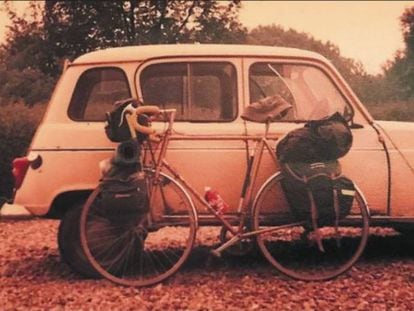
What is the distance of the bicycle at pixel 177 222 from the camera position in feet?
19.9

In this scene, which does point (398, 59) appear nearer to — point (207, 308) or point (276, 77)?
point (276, 77)

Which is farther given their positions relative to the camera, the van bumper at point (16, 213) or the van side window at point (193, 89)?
the van side window at point (193, 89)

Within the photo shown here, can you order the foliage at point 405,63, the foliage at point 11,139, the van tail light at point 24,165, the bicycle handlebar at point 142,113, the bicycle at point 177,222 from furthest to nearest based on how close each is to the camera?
the foliage at point 405,63, the foliage at point 11,139, the van tail light at point 24,165, the bicycle at point 177,222, the bicycle handlebar at point 142,113

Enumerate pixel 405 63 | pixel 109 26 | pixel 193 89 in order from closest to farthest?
pixel 193 89 < pixel 405 63 < pixel 109 26

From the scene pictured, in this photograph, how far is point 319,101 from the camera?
643 cm

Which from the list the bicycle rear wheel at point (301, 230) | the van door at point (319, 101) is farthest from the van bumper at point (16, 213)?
the van door at point (319, 101)

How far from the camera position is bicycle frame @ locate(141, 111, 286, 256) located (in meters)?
6.22

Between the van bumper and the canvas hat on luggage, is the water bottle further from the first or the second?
the van bumper

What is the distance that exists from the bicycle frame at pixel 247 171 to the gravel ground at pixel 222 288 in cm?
42

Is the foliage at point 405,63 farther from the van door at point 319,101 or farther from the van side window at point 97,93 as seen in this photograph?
the van side window at point 97,93

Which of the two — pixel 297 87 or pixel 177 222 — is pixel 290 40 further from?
pixel 177 222

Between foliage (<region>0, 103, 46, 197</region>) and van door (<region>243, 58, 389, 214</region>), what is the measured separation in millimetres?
7399

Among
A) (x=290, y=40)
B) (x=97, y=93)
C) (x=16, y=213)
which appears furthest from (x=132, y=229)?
(x=290, y=40)

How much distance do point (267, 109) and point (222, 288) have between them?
1.50 metres
